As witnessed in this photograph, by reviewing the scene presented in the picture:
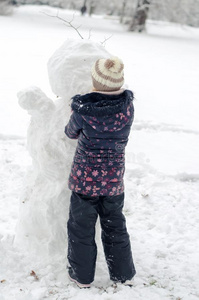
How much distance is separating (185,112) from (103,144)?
5.65m

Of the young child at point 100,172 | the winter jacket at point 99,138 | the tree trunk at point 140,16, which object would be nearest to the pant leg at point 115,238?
the young child at point 100,172

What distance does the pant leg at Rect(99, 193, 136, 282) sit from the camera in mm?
2613

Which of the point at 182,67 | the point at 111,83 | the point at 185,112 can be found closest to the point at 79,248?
the point at 111,83

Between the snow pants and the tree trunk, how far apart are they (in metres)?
18.8

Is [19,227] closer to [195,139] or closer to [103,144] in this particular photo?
[103,144]

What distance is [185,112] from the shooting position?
7758mm

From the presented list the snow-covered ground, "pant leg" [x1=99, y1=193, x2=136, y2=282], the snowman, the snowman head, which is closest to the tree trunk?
the snow-covered ground

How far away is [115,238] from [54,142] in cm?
83

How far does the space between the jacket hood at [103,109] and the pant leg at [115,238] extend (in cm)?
52

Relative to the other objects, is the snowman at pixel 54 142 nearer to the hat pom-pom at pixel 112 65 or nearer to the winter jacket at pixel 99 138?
the winter jacket at pixel 99 138

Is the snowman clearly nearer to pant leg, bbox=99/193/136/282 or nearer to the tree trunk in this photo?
pant leg, bbox=99/193/136/282

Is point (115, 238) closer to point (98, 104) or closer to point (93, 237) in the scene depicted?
point (93, 237)

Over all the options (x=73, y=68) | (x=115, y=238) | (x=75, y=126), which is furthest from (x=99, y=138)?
(x=115, y=238)

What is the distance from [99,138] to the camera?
95.6 inches
